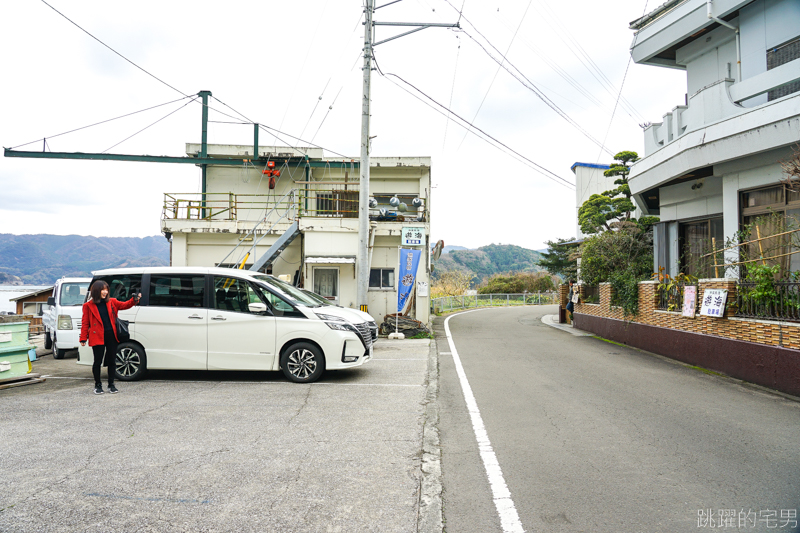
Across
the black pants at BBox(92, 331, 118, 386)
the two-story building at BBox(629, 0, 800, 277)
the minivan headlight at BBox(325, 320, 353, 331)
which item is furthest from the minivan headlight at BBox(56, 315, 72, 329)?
the two-story building at BBox(629, 0, 800, 277)

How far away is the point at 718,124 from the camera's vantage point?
479 inches

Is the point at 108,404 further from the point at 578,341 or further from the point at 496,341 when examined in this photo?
the point at 578,341

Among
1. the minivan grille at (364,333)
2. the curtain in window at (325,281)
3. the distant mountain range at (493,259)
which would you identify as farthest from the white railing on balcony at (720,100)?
the distant mountain range at (493,259)

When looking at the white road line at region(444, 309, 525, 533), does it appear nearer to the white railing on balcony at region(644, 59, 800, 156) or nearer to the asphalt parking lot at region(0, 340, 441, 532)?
the asphalt parking lot at region(0, 340, 441, 532)

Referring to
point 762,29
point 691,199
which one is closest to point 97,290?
point 691,199

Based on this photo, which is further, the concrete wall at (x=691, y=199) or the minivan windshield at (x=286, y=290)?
the concrete wall at (x=691, y=199)

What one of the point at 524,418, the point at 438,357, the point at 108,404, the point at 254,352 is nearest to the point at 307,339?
the point at 254,352

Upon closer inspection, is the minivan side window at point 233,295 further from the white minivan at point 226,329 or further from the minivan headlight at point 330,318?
the minivan headlight at point 330,318

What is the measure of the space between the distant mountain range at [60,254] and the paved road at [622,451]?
65.3m

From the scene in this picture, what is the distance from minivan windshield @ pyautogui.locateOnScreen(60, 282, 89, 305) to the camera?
12898 mm

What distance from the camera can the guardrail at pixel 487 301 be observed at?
33906mm

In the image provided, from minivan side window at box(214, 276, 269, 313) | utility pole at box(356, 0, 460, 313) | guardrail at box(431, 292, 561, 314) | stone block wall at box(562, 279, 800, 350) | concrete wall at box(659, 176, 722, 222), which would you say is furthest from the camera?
guardrail at box(431, 292, 561, 314)

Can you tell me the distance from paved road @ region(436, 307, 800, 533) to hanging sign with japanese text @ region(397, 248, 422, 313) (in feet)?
21.8

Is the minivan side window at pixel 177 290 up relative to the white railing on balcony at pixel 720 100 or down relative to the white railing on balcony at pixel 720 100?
down
